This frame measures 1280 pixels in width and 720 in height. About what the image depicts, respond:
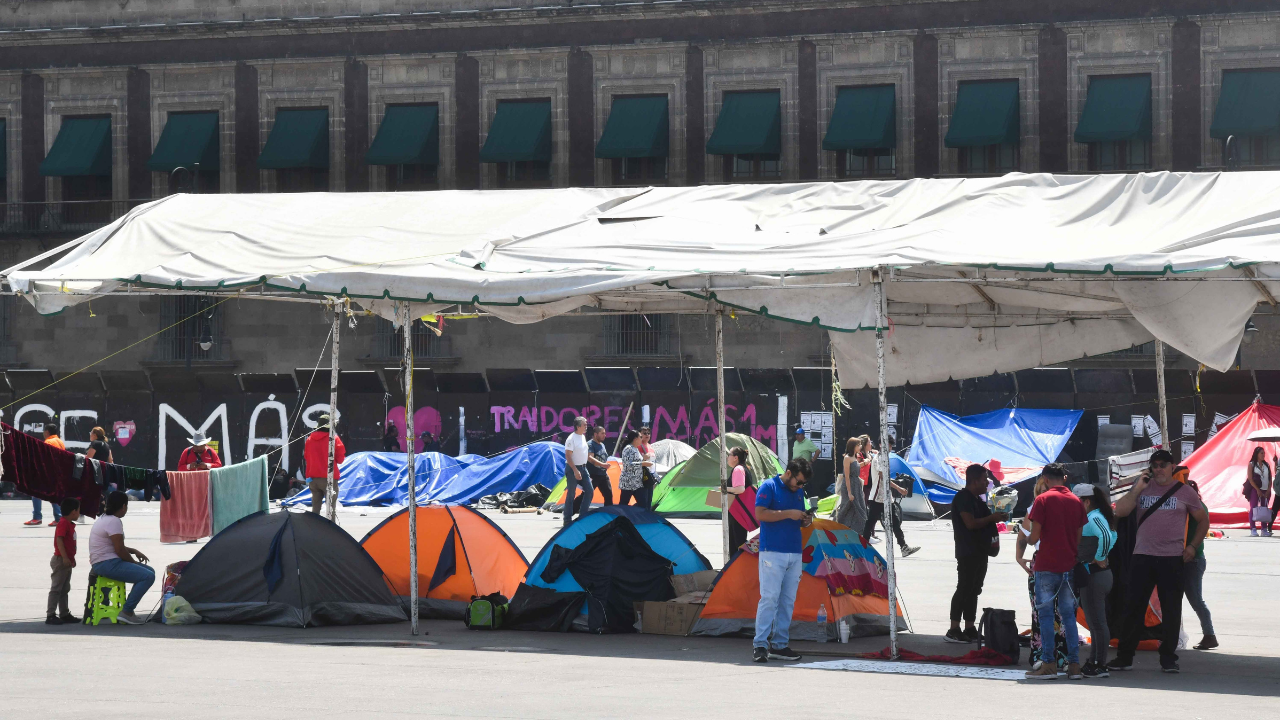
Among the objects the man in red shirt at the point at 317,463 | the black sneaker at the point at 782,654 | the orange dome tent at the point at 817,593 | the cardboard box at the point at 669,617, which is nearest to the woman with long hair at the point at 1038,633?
the black sneaker at the point at 782,654

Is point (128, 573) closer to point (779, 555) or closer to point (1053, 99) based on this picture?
point (779, 555)

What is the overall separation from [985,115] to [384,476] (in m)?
17.5

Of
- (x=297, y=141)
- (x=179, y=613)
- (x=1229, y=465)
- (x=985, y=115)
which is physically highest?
(x=297, y=141)

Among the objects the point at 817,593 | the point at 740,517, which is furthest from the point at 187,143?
the point at 817,593

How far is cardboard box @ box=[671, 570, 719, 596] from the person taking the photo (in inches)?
549

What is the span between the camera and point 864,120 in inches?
1513

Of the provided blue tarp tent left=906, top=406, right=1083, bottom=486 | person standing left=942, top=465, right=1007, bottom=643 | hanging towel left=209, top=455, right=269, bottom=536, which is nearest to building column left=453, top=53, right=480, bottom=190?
blue tarp tent left=906, top=406, right=1083, bottom=486

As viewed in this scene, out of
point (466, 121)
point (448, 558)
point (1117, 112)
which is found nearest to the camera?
point (448, 558)

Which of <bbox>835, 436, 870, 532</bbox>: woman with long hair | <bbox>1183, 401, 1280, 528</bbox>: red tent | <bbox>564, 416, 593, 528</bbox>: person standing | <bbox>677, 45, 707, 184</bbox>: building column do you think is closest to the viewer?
<bbox>835, 436, 870, 532</bbox>: woman with long hair

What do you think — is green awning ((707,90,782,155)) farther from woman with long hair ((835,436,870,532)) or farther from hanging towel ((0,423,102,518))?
hanging towel ((0,423,102,518))

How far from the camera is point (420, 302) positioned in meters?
12.9

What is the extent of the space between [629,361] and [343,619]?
26.2 meters

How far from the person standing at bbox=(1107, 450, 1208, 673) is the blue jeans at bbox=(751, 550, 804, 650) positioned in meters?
2.46

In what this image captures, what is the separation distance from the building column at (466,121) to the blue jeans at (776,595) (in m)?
30.5
